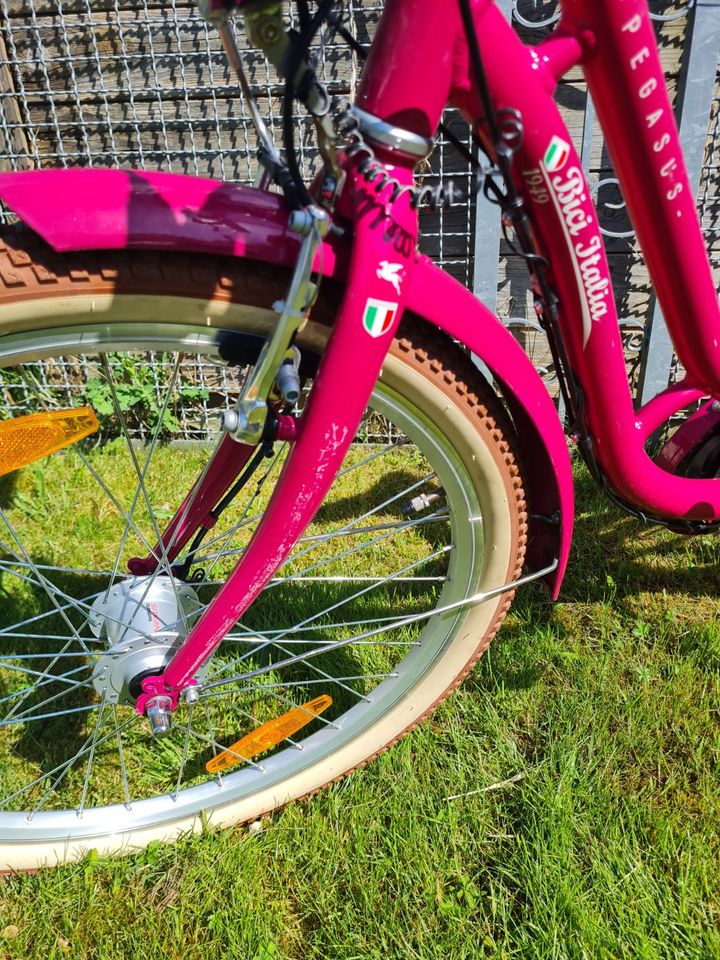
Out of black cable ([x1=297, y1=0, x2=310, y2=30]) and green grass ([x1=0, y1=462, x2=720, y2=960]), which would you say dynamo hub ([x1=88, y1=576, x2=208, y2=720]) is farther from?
black cable ([x1=297, y1=0, x2=310, y2=30])

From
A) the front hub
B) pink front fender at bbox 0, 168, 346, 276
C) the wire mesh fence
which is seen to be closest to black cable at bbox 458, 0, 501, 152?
pink front fender at bbox 0, 168, 346, 276

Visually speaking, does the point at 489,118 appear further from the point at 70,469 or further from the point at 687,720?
the point at 70,469

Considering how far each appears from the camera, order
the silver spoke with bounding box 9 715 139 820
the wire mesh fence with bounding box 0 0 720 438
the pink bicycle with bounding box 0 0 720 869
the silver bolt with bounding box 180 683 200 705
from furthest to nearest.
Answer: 1. the wire mesh fence with bounding box 0 0 720 438
2. the silver spoke with bounding box 9 715 139 820
3. the silver bolt with bounding box 180 683 200 705
4. the pink bicycle with bounding box 0 0 720 869

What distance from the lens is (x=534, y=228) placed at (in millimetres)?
1065

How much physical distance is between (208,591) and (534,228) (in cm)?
126

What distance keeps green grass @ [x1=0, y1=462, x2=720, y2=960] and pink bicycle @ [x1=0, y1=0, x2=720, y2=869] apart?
94 millimetres

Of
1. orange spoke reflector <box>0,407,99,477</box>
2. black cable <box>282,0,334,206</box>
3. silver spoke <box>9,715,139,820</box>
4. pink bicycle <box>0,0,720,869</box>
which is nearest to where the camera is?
black cable <box>282,0,334,206</box>

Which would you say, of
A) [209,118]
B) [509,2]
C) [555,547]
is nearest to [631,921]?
[555,547]

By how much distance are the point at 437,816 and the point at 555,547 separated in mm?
604

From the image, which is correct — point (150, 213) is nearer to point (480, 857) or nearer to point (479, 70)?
point (479, 70)

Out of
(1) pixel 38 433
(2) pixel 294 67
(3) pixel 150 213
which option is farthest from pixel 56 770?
(2) pixel 294 67

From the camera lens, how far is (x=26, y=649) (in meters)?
1.84

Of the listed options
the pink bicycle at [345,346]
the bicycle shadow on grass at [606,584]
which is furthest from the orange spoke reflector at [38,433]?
the bicycle shadow on grass at [606,584]

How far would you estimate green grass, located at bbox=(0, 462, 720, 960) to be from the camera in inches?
50.6
